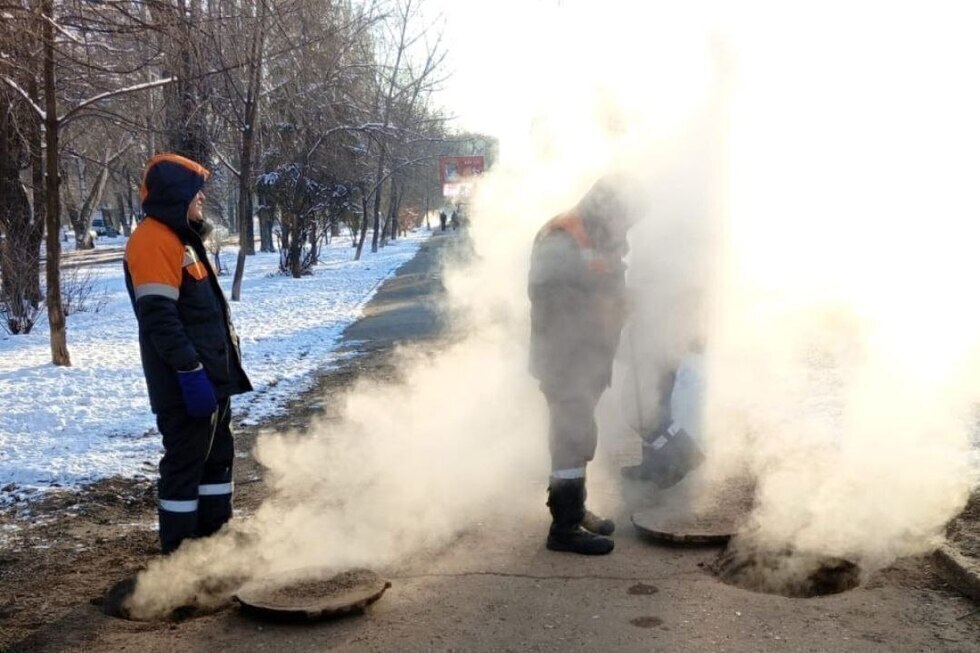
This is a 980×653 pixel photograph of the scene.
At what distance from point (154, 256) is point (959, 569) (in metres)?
3.73

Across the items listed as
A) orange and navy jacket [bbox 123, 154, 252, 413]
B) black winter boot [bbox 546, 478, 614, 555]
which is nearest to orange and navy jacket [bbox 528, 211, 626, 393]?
black winter boot [bbox 546, 478, 614, 555]

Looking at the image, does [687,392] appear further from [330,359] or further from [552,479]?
[330,359]

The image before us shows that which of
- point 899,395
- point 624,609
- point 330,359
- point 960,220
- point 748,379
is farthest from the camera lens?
point 330,359

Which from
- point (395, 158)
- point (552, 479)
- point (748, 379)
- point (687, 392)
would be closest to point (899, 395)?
point (687, 392)

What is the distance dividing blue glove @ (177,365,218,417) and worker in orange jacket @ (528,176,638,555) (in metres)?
1.67

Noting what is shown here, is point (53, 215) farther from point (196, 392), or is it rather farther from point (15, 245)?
point (196, 392)

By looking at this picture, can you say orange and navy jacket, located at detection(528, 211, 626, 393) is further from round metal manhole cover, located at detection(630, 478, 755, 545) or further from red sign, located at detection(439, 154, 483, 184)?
red sign, located at detection(439, 154, 483, 184)

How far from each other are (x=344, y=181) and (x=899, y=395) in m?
24.2

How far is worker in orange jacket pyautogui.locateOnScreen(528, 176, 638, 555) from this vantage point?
4379 mm

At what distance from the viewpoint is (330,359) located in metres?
11.0

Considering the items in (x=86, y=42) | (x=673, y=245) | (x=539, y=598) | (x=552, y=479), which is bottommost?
(x=539, y=598)

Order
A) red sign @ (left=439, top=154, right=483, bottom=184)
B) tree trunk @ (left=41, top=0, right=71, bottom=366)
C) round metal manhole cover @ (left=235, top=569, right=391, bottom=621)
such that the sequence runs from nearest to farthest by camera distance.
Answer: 1. round metal manhole cover @ (left=235, top=569, right=391, bottom=621)
2. tree trunk @ (left=41, top=0, right=71, bottom=366)
3. red sign @ (left=439, top=154, right=483, bottom=184)

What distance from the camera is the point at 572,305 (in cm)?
452

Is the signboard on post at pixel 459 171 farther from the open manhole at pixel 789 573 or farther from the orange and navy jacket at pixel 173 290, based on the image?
the open manhole at pixel 789 573
